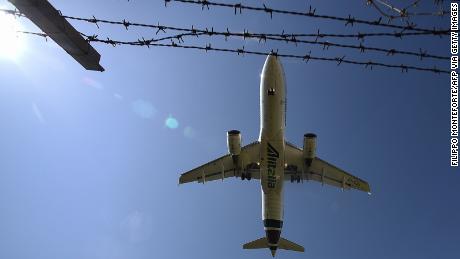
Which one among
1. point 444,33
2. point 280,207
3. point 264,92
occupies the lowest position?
point 444,33

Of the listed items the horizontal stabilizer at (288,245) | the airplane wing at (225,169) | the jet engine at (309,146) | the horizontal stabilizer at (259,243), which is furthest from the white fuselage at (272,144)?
the jet engine at (309,146)

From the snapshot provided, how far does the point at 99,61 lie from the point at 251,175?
2475 centimetres

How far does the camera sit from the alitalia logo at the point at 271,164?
34.3m

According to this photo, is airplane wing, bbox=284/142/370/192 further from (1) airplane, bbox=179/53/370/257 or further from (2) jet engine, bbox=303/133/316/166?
(2) jet engine, bbox=303/133/316/166

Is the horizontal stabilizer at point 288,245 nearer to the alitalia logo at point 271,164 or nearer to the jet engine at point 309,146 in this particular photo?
the alitalia logo at point 271,164

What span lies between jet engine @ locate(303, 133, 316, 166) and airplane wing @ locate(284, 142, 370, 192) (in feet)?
5.15

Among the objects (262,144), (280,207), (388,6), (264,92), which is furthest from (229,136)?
(388,6)

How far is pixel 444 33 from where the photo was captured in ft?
37.8

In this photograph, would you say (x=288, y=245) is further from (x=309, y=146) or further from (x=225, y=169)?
(x=309, y=146)

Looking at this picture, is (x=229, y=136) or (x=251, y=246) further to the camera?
(x=251, y=246)

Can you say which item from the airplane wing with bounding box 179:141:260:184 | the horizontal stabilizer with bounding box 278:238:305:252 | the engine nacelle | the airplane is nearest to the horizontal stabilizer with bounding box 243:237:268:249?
the airplane

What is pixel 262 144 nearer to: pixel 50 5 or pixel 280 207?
pixel 280 207

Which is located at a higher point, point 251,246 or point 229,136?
point 229,136

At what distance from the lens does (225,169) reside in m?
38.9
